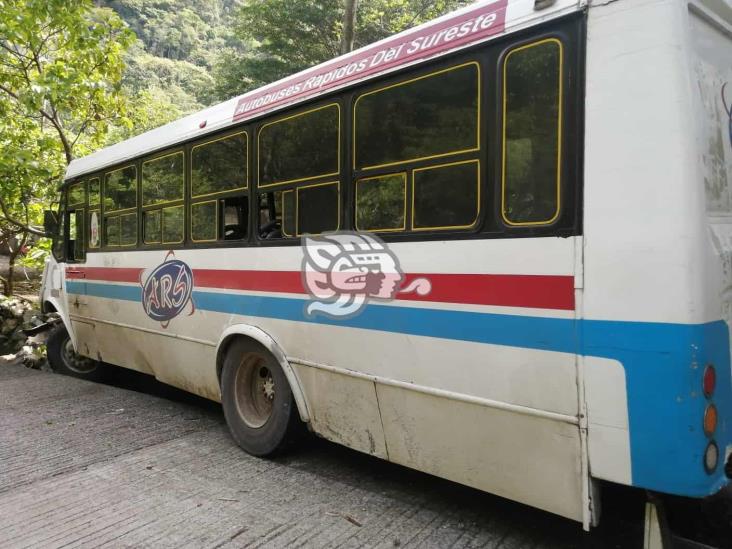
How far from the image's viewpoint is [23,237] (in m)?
12.4

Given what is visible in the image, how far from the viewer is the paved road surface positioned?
3312mm

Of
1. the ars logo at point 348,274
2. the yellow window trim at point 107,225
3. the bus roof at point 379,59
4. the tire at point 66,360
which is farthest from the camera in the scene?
the tire at point 66,360

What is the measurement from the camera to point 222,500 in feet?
12.4

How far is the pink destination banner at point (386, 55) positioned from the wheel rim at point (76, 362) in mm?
4809

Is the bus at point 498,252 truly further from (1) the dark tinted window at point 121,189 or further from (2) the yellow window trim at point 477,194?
(1) the dark tinted window at point 121,189

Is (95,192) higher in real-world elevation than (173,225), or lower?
higher

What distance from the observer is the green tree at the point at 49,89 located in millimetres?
8695

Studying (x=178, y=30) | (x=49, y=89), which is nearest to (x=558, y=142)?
(x=49, y=89)

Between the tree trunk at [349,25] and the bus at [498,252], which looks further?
the tree trunk at [349,25]

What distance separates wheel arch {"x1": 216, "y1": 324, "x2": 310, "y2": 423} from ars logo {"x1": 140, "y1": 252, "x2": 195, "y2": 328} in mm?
599

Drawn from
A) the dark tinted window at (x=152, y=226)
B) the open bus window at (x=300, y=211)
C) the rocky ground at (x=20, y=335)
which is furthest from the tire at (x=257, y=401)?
the rocky ground at (x=20, y=335)

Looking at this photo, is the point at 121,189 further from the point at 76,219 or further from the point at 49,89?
the point at 49,89

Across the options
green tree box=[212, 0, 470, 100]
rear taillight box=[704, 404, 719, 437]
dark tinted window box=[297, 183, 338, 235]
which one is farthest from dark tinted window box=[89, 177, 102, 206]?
green tree box=[212, 0, 470, 100]

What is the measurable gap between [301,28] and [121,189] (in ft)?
34.8
